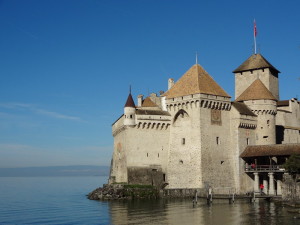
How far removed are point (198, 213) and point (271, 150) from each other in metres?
15.5

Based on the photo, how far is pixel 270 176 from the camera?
4884 cm

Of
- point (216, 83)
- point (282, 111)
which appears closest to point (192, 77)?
point (216, 83)

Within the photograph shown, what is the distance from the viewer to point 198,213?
3881 centimetres

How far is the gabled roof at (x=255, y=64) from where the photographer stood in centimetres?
6234

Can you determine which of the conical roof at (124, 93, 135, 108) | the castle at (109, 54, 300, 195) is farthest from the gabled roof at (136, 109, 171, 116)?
the conical roof at (124, 93, 135, 108)

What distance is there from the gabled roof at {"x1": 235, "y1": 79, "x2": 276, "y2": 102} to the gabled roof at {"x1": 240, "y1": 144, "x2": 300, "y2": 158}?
6.56 metres

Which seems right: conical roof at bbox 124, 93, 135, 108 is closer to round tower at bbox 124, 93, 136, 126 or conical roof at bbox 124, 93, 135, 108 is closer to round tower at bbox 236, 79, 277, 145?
round tower at bbox 124, 93, 136, 126

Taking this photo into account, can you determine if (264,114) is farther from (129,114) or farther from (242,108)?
(129,114)

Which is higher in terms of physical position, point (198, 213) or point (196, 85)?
point (196, 85)

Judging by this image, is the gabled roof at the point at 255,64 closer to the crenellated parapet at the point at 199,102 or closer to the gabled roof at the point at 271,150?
the crenellated parapet at the point at 199,102

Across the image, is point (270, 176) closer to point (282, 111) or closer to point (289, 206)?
point (289, 206)

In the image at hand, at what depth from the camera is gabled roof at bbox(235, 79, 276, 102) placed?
182 ft

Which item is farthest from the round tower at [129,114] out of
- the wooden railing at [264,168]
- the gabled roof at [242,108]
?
the wooden railing at [264,168]

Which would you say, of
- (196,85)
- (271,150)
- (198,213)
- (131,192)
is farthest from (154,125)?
(198,213)
